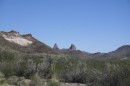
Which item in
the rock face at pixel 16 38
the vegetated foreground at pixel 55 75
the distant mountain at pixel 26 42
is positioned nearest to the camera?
the vegetated foreground at pixel 55 75

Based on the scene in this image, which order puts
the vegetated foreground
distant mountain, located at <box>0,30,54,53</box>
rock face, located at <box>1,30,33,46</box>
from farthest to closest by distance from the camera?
rock face, located at <box>1,30,33,46</box>, distant mountain, located at <box>0,30,54,53</box>, the vegetated foreground

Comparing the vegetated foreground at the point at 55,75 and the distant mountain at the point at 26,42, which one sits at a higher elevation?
the distant mountain at the point at 26,42

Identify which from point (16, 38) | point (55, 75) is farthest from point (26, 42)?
point (55, 75)

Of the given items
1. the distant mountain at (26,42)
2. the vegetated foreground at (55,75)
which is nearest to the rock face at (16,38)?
the distant mountain at (26,42)

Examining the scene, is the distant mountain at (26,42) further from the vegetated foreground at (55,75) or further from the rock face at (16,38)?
the vegetated foreground at (55,75)

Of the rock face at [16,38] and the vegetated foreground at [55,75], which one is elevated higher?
the rock face at [16,38]

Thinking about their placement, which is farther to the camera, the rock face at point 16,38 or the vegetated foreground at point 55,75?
the rock face at point 16,38

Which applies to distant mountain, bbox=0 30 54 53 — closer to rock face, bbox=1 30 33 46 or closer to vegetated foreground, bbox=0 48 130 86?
rock face, bbox=1 30 33 46

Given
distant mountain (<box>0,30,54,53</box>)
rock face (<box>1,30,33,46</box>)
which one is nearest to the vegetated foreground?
distant mountain (<box>0,30,54,53</box>)

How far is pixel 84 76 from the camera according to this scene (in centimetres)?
3609

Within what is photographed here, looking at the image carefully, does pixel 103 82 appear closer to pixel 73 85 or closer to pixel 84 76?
pixel 73 85

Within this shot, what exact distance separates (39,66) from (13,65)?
3.15 metres

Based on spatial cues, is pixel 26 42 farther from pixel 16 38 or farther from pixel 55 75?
pixel 55 75

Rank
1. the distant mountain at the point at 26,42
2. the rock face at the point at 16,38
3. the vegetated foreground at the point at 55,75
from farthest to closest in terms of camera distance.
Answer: the rock face at the point at 16,38, the distant mountain at the point at 26,42, the vegetated foreground at the point at 55,75
